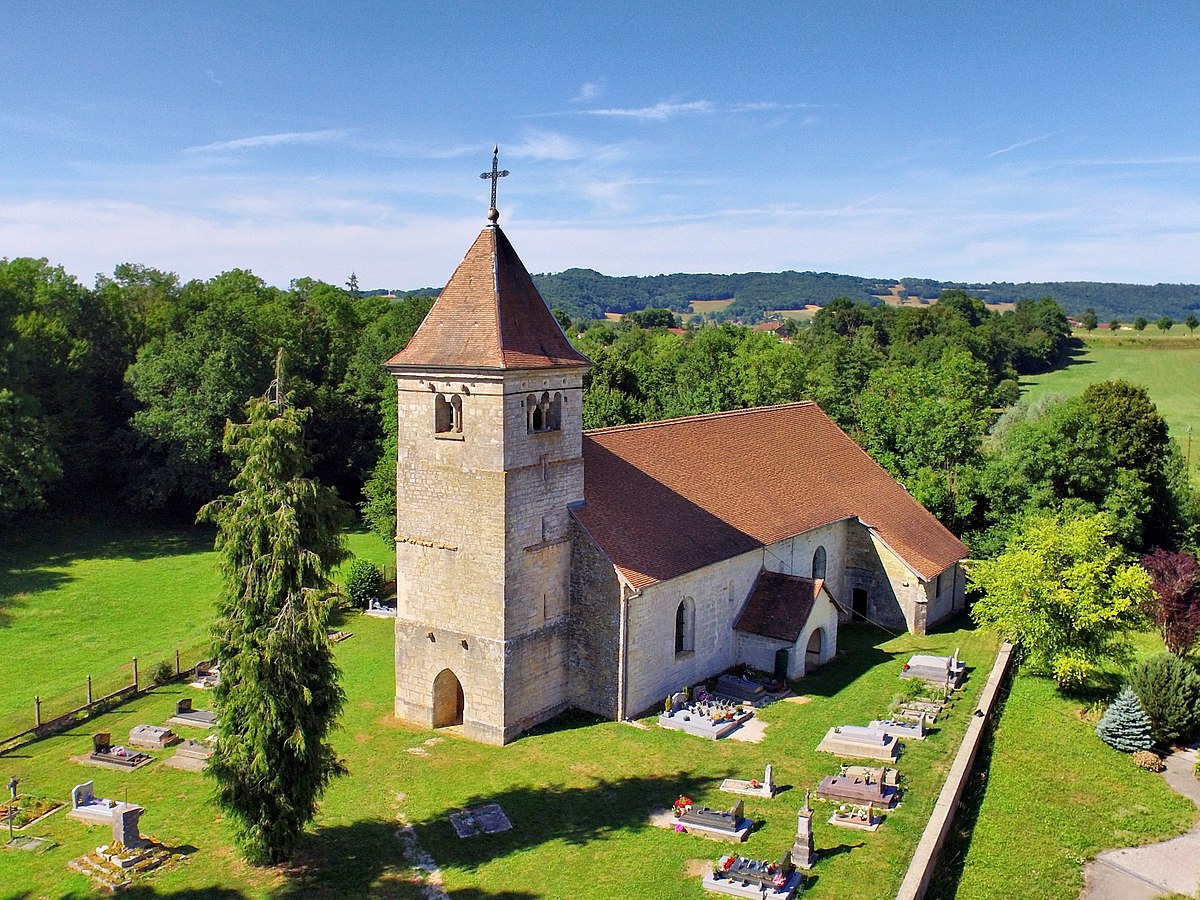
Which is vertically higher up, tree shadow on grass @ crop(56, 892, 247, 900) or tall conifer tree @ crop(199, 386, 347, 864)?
tall conifer tree @ crop(199, 386, 347, 864)

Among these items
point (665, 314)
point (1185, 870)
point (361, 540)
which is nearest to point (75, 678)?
point (361, 540)

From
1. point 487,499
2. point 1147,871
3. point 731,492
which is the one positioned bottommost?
point 1147,871

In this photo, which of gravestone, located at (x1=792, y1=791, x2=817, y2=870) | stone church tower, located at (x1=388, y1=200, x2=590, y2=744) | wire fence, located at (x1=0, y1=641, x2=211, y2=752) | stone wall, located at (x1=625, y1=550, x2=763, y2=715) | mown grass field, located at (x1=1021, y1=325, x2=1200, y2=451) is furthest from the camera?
mown grass field, located at (x1=1021, y1=325, x2=1200, y2=451)

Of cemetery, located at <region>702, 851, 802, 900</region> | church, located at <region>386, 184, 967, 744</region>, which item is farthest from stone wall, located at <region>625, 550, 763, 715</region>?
cemetery, located at <region>702, 851, 802, 900</region>

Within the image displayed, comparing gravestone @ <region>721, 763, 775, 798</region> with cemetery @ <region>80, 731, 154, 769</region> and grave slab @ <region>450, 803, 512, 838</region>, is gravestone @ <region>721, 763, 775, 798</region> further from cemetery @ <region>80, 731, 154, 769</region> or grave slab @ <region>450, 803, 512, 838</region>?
cemetery @ <region>80, 731, 154, 769</region>

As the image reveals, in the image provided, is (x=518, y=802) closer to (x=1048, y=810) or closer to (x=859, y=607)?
(x=1048, y=810)

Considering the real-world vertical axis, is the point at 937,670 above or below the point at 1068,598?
below

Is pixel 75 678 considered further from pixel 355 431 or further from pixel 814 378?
pixel 814 378

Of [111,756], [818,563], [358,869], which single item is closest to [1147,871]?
[818,563]
